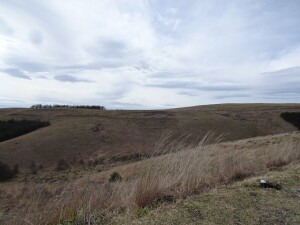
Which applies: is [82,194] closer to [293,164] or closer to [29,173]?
[293,164]

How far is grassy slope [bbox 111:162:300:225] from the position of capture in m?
4.00

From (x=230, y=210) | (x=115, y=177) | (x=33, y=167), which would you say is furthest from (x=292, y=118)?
(x=230, y=210)

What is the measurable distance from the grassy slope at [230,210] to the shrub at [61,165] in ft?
92.3


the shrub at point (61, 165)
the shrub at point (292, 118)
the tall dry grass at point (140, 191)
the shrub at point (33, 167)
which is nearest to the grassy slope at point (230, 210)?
the tall dry grass at point (140, 191)

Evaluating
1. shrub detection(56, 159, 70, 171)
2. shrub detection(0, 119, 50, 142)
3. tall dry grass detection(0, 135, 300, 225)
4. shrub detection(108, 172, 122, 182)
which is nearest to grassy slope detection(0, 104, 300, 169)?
shrub detection(56, 159, 70, 171)

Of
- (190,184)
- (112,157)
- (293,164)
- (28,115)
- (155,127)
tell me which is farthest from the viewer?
(28,115)

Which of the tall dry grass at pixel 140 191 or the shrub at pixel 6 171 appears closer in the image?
the tall dry grass at pixel 140 191

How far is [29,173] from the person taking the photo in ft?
99.7

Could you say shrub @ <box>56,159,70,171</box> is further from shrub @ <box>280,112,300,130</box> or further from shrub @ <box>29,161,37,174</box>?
shrub @ <box>280,112,300,130</box>

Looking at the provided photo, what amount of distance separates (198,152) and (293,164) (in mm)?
3061

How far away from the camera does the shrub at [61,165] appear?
31727 mm

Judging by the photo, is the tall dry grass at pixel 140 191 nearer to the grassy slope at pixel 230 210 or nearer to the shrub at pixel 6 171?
the grassy slope at pixel 230 210

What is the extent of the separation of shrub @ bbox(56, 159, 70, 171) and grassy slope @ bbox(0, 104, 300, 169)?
0.62 m

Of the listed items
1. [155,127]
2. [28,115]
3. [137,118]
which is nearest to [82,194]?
[155,127]
